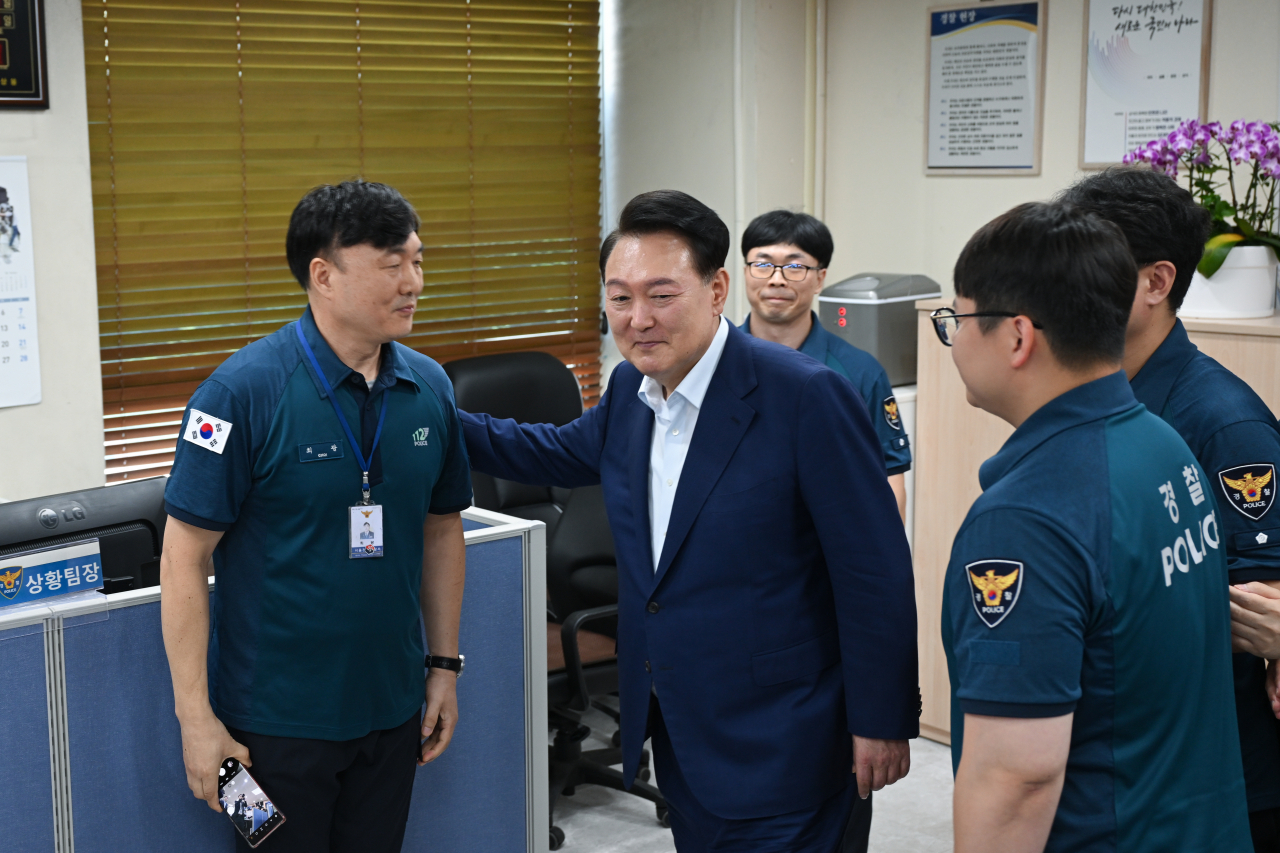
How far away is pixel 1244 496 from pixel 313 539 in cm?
125

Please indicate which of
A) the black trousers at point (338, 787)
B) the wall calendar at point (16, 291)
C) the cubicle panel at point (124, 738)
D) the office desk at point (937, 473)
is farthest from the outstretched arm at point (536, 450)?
the wall calendar at point (16, 291)

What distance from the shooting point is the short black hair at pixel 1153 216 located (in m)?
1.55

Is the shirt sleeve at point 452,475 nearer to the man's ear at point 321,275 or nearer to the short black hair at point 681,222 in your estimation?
the man's ear at point 321,275

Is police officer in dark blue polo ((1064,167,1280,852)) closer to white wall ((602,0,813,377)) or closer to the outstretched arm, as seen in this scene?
the outstretched arm

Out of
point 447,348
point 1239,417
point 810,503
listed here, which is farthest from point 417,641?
point 447,348

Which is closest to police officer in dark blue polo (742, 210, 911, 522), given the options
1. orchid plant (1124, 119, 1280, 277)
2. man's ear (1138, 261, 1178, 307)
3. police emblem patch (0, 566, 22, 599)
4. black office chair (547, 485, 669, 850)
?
black office chair (547, 485, 669, 850)

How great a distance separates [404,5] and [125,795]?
9.05 feet

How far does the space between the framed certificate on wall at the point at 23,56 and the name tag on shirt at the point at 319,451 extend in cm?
195

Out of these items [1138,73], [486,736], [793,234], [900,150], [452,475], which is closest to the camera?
[452,475]

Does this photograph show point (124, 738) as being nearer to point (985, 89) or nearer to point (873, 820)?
point (873, 820)

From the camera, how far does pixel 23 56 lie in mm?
3047

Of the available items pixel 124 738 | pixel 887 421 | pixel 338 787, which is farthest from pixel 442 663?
pixel 887 421

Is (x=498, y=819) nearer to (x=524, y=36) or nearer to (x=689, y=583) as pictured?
(x=689, y=583)

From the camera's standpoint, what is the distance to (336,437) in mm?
1711
